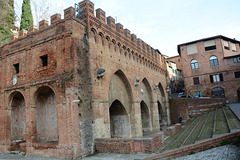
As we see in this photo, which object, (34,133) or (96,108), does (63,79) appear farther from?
(34,133)

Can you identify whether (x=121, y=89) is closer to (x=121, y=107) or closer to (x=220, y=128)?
(x=121, y=107)

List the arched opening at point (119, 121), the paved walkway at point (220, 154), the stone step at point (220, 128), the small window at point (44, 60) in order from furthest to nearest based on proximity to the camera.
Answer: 1. the arched opening at point (119, 121)
2. the small window at point (44, 60)
3. the stone step at point (220, 128)
4. the paved walkway at point (220, 154)

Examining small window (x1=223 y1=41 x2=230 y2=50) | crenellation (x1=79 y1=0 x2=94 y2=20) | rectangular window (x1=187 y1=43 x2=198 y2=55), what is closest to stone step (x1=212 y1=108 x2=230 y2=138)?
crenellation (x1=79 y1=0 x2=94 y2=20)

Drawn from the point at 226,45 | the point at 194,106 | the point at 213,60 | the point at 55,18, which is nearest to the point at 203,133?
the point at 55,18

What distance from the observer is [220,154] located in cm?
659

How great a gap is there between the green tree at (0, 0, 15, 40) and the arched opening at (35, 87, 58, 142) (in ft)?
56.1

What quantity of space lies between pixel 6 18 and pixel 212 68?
32.6 metres

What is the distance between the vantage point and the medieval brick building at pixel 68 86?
32.7 ft

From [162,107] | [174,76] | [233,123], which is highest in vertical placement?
[174,76]

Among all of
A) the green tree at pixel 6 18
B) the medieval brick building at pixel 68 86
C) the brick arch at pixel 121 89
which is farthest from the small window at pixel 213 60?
the green tree at pixel 6 18

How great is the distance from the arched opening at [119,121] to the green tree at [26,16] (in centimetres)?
1673

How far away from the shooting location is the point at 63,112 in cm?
988

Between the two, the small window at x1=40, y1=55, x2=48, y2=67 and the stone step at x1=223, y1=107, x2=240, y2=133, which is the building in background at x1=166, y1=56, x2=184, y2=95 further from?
the small window at x1=40, y1=55, x2=48, y2=67

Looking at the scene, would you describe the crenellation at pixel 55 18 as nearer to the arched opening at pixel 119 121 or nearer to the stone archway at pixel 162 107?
the arched opening at pixel 119 121
